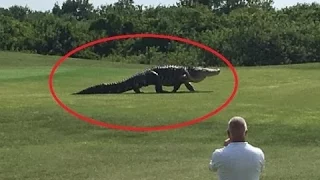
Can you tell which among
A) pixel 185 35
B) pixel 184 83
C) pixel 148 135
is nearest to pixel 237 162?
pixel 148 135

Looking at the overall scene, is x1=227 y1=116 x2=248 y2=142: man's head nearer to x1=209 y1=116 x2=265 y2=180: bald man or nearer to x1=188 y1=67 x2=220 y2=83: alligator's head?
x1=209 y1=116 x2=265 y2=180: bald man

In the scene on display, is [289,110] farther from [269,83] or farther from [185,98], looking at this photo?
[269,83]

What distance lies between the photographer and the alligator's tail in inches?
894

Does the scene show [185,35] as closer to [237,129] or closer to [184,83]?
[184,83]

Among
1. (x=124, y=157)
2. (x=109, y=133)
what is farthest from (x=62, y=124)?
(x=124, y=157)

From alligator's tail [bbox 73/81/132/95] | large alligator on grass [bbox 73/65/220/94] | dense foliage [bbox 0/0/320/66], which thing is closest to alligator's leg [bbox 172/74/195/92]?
large alligator on grass [bbox 73/65/220/94]

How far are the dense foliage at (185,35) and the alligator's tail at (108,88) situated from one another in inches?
962

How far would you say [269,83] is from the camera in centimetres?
2741

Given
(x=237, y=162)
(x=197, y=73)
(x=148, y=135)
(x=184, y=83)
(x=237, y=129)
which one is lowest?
(x=148, y=135)

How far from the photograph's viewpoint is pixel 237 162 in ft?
21.0

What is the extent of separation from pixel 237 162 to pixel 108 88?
16.8 meters

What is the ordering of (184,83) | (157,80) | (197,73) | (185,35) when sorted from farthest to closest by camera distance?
(185,35) → (197,73) → (184,83) → (157,80)

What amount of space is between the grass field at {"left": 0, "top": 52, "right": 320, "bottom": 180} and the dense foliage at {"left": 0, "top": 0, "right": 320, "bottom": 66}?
83.8 feet

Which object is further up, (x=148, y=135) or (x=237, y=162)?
(x=237, y=162)
